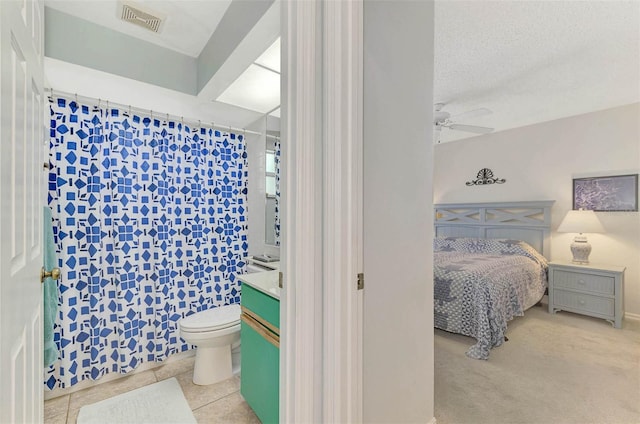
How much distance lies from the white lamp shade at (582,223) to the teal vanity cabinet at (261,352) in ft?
11.7

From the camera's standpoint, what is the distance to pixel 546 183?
376 cm

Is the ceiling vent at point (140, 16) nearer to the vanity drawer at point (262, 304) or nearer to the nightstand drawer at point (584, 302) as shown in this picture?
the vanity drawer at point (262, 304)

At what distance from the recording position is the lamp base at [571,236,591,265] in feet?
10.7

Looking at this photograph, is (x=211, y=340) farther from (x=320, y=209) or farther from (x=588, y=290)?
(x=588, y=290)

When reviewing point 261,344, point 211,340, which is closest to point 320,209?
point 261,344

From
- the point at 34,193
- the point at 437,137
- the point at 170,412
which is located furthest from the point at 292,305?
the point at 437,137

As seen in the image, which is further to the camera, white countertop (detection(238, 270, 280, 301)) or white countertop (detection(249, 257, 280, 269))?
white countertop (detection(249, 257, 280, 269))

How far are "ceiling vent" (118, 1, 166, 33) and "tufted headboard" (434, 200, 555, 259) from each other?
14.4ft

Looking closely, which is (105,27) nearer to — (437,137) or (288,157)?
(288,157)

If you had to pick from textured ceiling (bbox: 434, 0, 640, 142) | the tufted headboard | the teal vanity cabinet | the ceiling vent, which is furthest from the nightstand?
the ceiling vent

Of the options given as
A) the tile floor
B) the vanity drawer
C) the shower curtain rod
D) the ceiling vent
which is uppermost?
the ceiling vent

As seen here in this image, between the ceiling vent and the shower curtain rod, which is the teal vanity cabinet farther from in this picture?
the ceiling vent

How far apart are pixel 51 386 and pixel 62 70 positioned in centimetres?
208

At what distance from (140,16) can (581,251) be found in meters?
4.69
